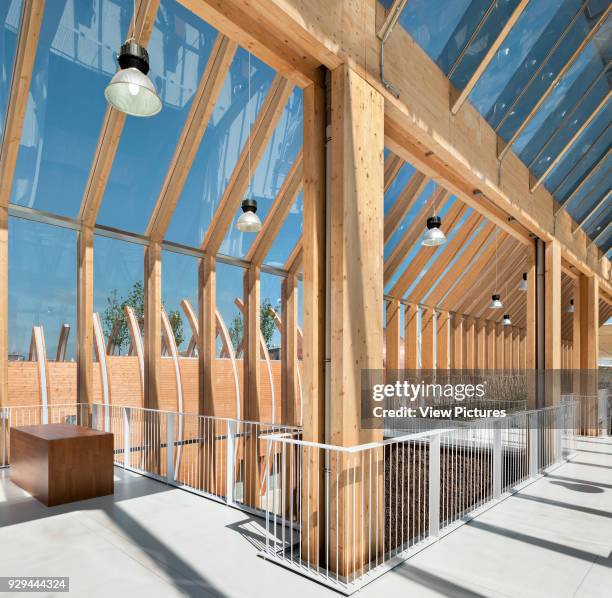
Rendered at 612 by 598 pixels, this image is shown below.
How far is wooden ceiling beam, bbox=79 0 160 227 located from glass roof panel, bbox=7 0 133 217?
0.27 ft

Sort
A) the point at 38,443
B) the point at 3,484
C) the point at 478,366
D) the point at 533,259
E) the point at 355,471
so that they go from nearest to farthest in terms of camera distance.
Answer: the point at 355,471 < the point at 38,443 < the point at 3,484 < the point at 533,259 < the point at 478,366

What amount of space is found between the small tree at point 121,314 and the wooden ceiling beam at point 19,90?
→ 1.93 meters

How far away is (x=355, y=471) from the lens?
3.83 meters

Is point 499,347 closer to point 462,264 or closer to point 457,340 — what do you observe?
point 457,340

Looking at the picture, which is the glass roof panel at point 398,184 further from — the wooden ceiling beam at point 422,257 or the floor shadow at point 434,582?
the floor shadow at point 434,582

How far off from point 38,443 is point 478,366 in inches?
606

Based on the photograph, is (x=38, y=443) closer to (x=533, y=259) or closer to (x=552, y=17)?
(x=552, y=17)

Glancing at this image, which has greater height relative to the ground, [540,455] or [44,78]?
[44,78]

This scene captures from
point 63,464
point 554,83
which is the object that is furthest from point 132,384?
point 554,83

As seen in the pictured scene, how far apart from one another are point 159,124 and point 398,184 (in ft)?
13.3

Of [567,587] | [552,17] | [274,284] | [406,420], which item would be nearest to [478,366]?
[406,420]

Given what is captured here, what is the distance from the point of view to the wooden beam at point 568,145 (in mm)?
7168

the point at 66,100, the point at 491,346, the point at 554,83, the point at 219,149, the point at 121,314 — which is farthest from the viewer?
the point at 491,346

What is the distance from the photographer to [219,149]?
24.0ft
